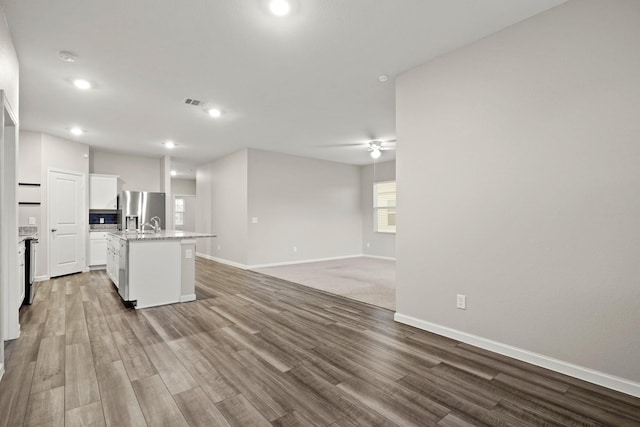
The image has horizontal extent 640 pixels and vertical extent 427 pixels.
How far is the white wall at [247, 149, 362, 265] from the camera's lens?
7.20m

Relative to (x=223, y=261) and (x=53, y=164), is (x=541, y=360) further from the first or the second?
(x=53, y=164)

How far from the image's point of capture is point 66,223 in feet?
20.2

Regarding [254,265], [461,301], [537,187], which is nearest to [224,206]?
[254,265]

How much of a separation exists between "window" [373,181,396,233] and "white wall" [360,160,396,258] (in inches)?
6.4

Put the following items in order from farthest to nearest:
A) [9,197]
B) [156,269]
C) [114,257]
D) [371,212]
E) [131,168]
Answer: [371,212] < [131,168] < [114,257] < [156,269] < [9,197]

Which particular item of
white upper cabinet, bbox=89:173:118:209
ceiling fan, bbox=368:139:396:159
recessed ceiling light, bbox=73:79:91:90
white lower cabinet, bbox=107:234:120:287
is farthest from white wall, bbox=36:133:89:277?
ceiling fan, bbox=368:139:396:159

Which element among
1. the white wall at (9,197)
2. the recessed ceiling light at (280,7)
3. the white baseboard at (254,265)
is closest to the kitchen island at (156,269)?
the white wall at (9,197)

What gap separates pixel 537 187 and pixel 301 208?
608cm

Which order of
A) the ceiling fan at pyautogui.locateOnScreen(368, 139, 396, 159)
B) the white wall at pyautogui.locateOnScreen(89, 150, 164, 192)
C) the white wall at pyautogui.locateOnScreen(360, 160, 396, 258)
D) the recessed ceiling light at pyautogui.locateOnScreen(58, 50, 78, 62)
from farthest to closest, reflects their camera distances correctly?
the white wall at pyautogui.locateOnScreen(360, 160, 396, 258) < the white wall at pyautogui.locateOnScreen(89, 150, 164, 192) < the ceiling fan at pyautogui.locateOnScreen(368, 139, 396, 159) < the recessed ceiling light at pyautogui.locateOnScreen(58, 50, 78, 62)

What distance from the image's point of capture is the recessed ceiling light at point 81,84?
3570 mm

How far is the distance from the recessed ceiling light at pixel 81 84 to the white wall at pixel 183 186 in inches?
314

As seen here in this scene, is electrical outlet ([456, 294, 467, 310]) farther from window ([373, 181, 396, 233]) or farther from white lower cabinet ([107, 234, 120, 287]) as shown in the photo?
window ([373, 181, 396, 233])

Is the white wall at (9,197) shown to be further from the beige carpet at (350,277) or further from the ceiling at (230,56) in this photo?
the beige carpet at (350,277)

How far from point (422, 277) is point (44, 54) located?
14.5 feet
